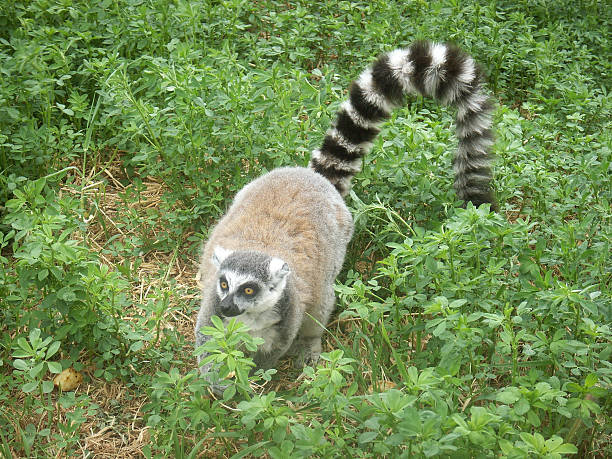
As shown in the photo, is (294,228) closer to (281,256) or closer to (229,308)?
(281,256)

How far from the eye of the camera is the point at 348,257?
4.60 meters

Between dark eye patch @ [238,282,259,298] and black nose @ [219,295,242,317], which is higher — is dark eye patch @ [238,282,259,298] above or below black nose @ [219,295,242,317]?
above

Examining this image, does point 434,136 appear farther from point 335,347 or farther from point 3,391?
point 3,391

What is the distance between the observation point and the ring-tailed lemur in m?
3.71

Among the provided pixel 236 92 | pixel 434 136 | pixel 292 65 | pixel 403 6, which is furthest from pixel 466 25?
pixel 236 92

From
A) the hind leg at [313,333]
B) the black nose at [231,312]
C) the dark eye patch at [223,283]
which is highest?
the dark eye patch at [223,283]

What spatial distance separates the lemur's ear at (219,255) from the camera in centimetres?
367

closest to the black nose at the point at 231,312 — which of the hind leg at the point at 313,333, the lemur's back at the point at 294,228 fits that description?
the lemur's back at the point at 294,228

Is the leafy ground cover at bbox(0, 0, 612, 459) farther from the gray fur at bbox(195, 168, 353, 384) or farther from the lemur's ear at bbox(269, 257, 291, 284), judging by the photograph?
the lemur's ear at bbox(269, 257, 291, 284)

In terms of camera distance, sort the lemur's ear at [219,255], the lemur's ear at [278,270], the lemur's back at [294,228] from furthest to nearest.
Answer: the lemur's back at [294,228]
the lemur's ear at [219,255]
the lemur's ear at [278,270]

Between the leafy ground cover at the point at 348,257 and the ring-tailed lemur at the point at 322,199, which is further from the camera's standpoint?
the ring-tailed lemur at the point at 322,199

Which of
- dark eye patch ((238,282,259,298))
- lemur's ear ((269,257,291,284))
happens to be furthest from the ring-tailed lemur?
dark eye patch ((238,282,259,298))

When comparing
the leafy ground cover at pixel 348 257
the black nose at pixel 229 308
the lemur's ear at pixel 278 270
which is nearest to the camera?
the leafy ground cover at pixel 348 257

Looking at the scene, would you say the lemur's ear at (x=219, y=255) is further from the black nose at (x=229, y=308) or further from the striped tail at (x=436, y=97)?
the striped tail at (x=436, y=97)
